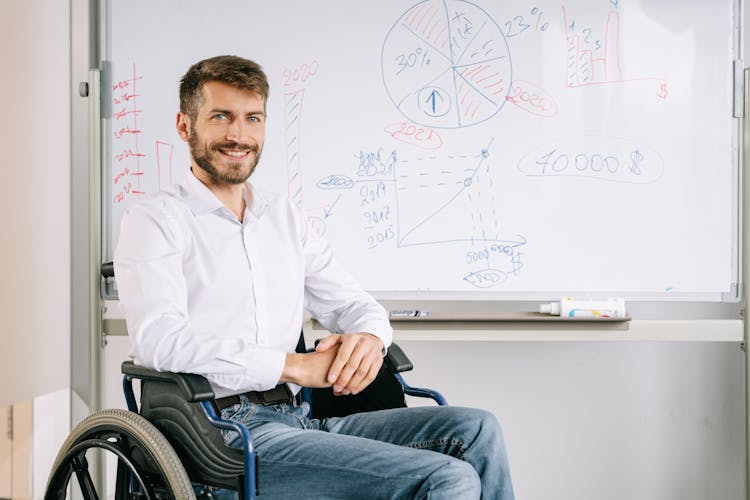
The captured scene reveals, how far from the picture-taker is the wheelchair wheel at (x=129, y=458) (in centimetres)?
138

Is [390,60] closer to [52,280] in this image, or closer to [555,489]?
[52,280]

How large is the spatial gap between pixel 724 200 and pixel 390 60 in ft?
3.34

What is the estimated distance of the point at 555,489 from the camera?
8.99 feet

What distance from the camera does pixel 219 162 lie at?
66.2 inches

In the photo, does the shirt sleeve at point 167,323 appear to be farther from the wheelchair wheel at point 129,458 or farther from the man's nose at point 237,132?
the man's nose at point 237,132

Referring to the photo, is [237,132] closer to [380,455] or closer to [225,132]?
[225,132]

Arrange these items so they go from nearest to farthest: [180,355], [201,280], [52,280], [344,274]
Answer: [180,355] < [201,280] < [344,274] < [52,280]

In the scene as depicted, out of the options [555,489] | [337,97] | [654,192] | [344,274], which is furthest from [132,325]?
[555,489]

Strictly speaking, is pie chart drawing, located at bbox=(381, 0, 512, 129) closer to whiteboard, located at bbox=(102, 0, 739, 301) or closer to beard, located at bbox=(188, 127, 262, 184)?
whiteboard, located at bbox=(102, 0, 739, 301)

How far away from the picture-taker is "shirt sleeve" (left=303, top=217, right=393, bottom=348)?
5.86ft

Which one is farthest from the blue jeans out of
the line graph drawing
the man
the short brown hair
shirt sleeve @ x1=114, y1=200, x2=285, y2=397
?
the line graph drawing

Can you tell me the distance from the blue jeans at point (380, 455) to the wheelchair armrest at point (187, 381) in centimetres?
13

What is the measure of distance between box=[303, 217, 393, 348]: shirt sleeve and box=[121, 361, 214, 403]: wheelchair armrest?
0.44 m

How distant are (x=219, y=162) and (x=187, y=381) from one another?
1.61ft
